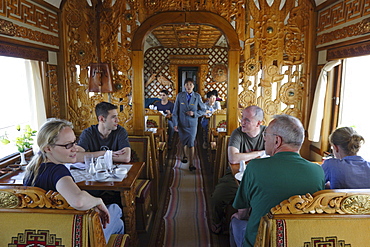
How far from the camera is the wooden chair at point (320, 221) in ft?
3.39

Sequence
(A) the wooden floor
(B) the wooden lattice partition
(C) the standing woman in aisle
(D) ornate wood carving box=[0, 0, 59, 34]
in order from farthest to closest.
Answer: (B) the wooden lattice partition
(C) the standing woman in aisle
(A) the wooden floor
(D) ornate wood carving box=[0, 0, 59, 34]

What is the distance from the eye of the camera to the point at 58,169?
1.29 meters

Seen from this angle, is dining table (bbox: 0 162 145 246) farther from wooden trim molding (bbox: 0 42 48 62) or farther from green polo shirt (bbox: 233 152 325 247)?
wooden trim molding (bbox: 0 42 48 62)

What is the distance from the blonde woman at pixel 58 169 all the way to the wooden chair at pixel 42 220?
0.07 m

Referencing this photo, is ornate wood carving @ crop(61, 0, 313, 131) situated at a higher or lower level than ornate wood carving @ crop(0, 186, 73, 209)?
higher

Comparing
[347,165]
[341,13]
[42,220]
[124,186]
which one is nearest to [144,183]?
[124,186]

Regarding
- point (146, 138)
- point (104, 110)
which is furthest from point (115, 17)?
point (146, 138)

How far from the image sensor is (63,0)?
268 centimetres

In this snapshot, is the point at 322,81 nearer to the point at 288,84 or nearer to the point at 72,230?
the point at 288,84

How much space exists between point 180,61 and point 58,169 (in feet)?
23.2

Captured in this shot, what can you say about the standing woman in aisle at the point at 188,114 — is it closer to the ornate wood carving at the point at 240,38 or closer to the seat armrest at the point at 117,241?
the ornate wood carving at the point at 240,38

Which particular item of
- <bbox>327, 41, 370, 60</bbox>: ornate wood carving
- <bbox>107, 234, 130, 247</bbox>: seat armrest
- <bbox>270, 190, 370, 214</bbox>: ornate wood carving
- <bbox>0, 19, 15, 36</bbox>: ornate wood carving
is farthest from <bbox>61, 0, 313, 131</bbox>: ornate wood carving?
<bbox>270, 190, 370, 214</bbox>: ornate wood carving

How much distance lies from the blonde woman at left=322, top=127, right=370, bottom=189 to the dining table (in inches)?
46.0

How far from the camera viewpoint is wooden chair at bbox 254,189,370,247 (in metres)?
1.03
